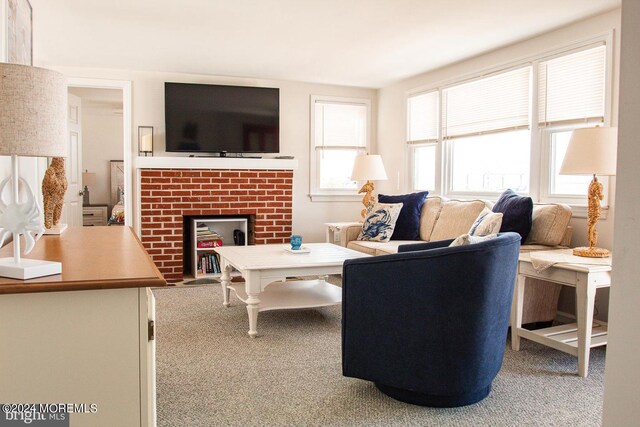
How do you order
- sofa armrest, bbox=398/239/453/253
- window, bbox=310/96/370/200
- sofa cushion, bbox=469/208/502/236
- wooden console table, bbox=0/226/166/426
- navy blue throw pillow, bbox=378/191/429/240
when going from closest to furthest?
wooden console table, bbox=0/226/166/426 < sofa armrest, bbox=398/239/453/253 < sofa cushion, bbox=469/208/502/236 < navy blue throw pillow, bbox=378/191/429/240 < window, bbox=310/96/370/200

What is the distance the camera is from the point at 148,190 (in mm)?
5367

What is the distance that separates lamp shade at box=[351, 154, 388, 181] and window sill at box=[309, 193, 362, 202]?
90cm

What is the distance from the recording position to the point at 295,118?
6.12 metres

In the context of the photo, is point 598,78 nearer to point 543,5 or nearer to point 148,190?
point 543,5

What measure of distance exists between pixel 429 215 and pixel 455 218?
0.41 m

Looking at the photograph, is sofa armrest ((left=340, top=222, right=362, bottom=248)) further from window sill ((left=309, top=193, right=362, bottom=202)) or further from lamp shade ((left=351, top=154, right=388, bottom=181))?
window sill ((left=309, top=193, right=362, bottom=202))

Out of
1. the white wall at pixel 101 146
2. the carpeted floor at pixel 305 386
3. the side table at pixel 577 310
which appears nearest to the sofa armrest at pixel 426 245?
the side table at pixel 577 310

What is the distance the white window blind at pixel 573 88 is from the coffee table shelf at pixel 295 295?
2.20 m

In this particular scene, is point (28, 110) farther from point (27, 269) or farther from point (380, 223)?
point (380, 223)

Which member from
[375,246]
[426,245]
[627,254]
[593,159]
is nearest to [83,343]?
[627,254]

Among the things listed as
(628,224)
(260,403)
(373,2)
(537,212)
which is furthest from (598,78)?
(260,403)

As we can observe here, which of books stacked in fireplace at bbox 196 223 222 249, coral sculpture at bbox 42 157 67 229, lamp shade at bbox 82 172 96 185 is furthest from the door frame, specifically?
lamp shade at bbox 82 172 96 185

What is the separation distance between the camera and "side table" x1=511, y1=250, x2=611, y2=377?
271cm

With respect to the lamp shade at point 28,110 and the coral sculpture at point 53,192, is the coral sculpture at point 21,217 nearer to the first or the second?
the lamp shade at point 28,110
